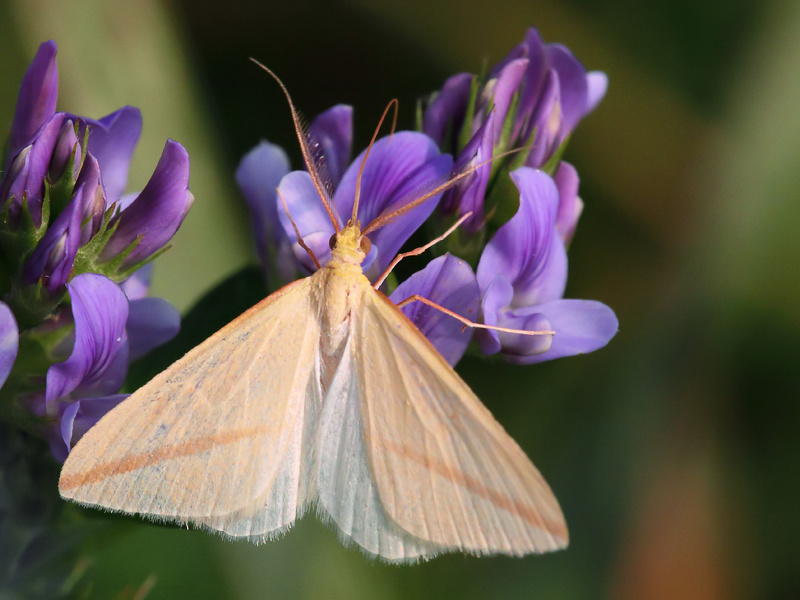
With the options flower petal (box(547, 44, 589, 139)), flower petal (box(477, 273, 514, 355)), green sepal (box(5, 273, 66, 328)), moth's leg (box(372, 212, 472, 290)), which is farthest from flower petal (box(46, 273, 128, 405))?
flower petal (box(547, 44, 589, 139))

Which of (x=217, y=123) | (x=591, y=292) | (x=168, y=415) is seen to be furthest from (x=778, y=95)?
(x=168, y=415)

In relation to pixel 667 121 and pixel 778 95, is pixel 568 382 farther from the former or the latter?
pixel 778 95

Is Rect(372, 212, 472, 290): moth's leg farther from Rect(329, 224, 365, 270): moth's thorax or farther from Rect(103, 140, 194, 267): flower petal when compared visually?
Rect(103, 140, 194, 267): flower petal

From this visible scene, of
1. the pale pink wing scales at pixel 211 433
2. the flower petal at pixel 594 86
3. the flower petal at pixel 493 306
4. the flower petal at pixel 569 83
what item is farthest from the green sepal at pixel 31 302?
the flower petal at pixel 594 86

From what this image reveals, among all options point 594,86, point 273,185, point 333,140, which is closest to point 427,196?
point 333,140

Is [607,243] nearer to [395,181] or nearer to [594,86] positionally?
[594,86]
